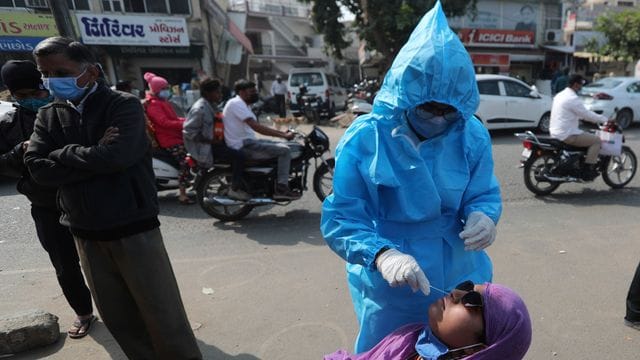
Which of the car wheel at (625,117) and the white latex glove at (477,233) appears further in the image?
the car wheel at (625,117)

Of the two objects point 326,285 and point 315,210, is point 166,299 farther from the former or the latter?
point 315,210

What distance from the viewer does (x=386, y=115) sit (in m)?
1.57

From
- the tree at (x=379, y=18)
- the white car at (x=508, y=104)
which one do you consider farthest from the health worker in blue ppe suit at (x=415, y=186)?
the tree at (x=379, y=18)

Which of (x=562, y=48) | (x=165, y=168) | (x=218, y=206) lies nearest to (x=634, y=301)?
(x=218, y=206)

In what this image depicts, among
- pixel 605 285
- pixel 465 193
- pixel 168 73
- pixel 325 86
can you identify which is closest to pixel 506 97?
pixel 325 86

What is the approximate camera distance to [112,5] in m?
18.4

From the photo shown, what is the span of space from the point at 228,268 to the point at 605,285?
10.5ft

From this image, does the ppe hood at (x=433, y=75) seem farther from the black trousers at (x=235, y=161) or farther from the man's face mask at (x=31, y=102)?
the black trousers at (x=235, y=161)

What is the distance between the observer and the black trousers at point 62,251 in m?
2.69

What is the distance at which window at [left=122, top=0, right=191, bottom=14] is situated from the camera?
18984mm

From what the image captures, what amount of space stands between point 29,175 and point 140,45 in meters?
18.3

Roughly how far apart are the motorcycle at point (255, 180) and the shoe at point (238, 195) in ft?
0.13

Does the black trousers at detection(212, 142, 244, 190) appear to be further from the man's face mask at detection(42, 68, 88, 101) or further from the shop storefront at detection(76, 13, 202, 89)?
the shop storefront at detection(76, 13, 202, 89)

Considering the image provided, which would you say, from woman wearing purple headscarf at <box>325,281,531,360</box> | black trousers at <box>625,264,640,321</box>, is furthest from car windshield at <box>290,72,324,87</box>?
woman wearing purple headscarf at <box>325,281,531,360</box>
